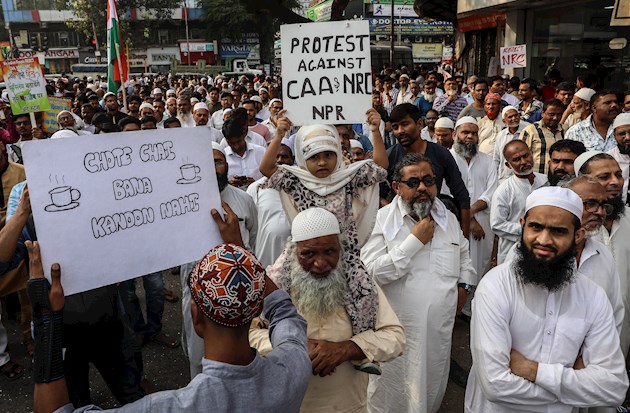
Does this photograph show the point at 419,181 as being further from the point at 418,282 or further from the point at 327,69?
the point at 327,69

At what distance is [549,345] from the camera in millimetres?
2152

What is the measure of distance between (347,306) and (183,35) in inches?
2606

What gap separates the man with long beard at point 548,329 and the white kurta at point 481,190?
2752 millimetres

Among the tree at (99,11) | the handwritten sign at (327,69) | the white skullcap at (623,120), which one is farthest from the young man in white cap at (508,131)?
the tree at (99,11)

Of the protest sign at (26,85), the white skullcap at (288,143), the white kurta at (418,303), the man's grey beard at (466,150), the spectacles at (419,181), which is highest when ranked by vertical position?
the protest sign at (26,85)

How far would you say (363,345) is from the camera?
2299 millimetres

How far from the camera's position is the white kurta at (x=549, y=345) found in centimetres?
207

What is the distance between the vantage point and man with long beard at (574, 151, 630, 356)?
10.1 feet

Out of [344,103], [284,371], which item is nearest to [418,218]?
[344,103]

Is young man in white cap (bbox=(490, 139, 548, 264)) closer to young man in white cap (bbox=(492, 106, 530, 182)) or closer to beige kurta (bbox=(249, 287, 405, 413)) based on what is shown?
young man in white cap (bbox=(492, 106, 530, 182))

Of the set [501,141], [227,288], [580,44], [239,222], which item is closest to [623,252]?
[239,222]

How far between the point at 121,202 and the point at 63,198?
0.20m

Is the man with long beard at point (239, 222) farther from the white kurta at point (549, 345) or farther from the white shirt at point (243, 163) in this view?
the white kurta at point (549, 345)

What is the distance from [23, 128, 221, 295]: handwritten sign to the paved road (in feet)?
7.82
